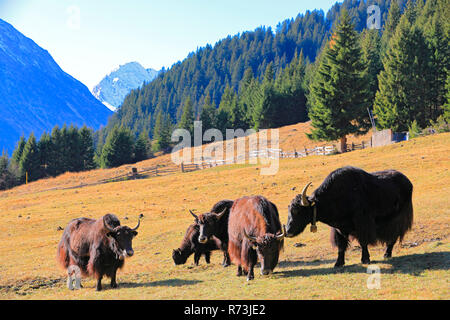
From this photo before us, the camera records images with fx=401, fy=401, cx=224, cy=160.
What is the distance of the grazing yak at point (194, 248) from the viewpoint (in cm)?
1427

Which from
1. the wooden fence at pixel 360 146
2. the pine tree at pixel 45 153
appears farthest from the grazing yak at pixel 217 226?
the pine tree at pixel 45 153

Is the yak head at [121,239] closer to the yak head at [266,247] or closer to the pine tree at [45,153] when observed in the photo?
the yak head at [266,247]

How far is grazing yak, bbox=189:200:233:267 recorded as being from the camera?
12.2m

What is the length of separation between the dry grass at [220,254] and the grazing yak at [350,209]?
2.60 ft

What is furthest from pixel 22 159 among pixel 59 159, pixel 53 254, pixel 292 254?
pixel 292 254

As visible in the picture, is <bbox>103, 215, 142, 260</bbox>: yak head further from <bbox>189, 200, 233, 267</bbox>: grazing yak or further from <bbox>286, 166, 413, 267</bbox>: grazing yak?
<bbox>286, 166, 413, 267</bbox>: grazing yak

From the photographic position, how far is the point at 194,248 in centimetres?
1438

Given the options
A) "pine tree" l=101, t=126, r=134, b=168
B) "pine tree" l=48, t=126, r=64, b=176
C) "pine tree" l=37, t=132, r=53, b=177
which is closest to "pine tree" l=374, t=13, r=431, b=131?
"pine tree" l=101, t=126, r=134, b=168

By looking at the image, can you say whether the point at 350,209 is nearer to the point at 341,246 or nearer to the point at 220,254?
the point at 341,246

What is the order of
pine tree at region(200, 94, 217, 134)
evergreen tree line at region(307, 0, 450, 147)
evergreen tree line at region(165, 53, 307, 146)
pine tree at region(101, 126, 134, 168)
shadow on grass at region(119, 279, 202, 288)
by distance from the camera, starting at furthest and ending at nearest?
pine tree at region(200, 94, 217, 134), evergreen tree line at region(165, 53, 307, 146), pine tree at region(101, 126, 134, 168), evergreen tree line at region(307, 0, 450, 147), shadow on grass at region(119, 279, 202, 288)

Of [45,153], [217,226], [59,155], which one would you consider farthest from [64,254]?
[45,153]

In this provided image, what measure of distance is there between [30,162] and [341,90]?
207 ft

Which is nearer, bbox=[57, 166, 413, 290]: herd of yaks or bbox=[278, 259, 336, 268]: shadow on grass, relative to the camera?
bbox=[57, 166, 413, 290]: herd of yaks
